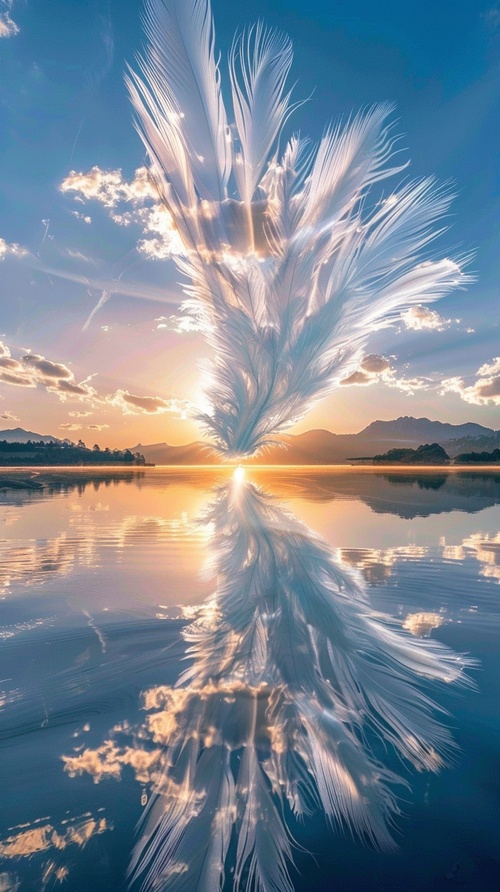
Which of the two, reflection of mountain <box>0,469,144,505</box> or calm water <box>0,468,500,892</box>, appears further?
reflection of mountain <box>0,469,144,505</box>

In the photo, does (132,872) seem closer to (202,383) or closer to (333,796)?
(333,796)

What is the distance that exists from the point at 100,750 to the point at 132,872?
51cm

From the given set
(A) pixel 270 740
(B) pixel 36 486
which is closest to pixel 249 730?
(A) pixel 270 740

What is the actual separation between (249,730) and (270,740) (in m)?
0.09

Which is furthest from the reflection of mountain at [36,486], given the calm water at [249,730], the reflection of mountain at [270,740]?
the reflection of mountain at [270,740]

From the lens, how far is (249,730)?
167cm

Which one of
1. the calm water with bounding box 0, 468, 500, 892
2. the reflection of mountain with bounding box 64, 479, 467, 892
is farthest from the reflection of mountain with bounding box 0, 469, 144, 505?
the reflection of mountain with bounding box 64, 479, 467, 892

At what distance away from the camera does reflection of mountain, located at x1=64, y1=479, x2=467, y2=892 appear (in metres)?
1.22

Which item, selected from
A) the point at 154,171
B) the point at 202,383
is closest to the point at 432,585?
the point at 154,171

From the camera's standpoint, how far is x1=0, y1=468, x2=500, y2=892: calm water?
1.20m

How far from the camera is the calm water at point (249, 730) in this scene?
1201mm

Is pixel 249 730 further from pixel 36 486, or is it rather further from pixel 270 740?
pixel 36 486

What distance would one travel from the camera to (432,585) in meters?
3.78

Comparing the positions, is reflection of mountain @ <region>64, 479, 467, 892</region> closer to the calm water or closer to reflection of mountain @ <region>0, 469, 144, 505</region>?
the calm water
